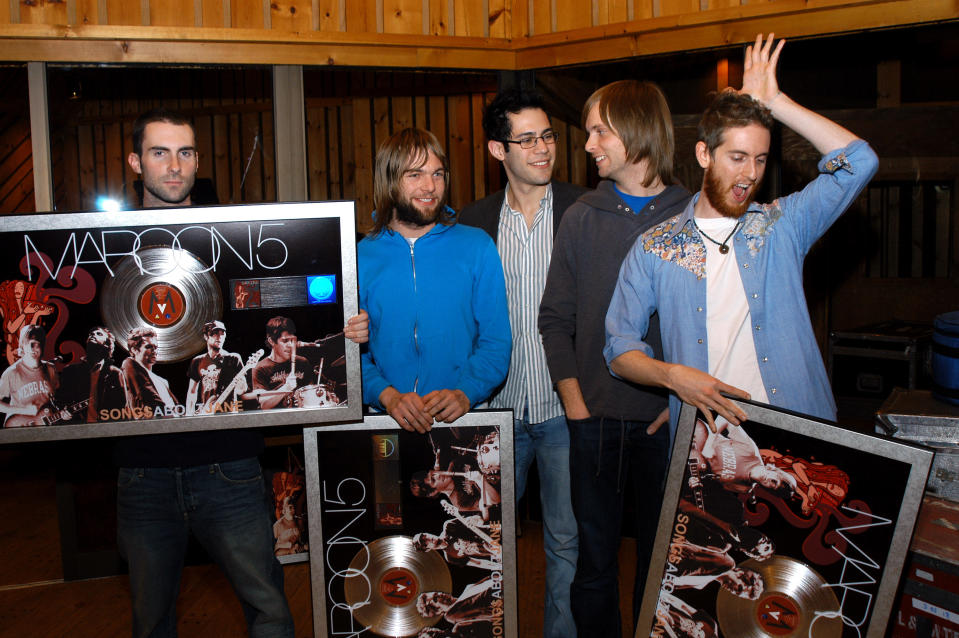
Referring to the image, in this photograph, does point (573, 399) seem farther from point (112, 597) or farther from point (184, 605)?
point (112, 597)

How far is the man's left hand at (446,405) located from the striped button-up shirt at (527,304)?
0.37 meters

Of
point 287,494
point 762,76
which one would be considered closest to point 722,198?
point 762,76

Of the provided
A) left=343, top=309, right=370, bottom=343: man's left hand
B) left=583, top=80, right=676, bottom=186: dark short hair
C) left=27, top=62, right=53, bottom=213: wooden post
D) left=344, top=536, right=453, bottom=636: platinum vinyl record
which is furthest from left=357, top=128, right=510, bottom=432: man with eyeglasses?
left=27, top=62, right=53, bottom=213: wooden post

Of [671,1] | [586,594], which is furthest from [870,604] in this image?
[671,1]

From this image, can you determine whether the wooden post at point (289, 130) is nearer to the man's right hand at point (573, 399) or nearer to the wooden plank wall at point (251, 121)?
the wooden plank wall at point (251, 121)

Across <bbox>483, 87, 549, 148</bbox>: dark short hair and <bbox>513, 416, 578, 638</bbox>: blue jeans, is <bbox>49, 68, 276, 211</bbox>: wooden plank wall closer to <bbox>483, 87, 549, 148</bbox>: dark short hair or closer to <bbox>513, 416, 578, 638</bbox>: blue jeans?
<bbox>483, 87, 549, 148</bbox>: dark short hair

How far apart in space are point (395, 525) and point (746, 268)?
3.88ft

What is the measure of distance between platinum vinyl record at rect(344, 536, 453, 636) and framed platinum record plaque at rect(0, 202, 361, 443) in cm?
44

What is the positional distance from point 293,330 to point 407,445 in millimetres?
462

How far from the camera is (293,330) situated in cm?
203

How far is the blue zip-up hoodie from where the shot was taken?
7.48 feet

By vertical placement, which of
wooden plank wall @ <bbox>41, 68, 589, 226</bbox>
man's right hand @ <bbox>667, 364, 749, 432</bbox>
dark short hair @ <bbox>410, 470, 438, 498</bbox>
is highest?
wooden plank wall @ <bbox>41, 68, 589, 226</bbox>

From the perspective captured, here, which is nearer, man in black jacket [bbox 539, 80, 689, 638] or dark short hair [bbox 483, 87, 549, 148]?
man in black jacket [bbox 539, 80, 689, 638]

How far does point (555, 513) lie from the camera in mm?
2449
